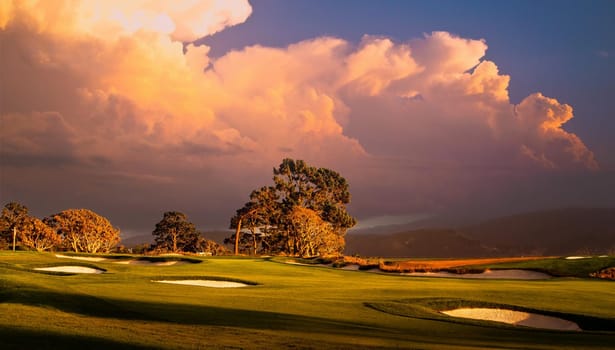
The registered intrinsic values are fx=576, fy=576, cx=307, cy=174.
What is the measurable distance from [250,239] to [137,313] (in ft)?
234

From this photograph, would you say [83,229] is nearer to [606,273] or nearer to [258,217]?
[258,217]

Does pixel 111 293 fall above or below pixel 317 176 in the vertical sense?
below

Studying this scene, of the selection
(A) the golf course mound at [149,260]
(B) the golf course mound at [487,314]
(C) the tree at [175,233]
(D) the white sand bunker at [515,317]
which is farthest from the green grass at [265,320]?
(C) the tree at [175,233]

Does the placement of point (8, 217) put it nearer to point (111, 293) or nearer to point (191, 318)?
point (111, 293)

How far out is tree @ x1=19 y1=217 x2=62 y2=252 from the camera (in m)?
68.5

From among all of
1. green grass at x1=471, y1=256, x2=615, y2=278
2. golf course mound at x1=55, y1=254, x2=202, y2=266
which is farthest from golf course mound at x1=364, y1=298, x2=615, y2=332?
golf course mound at x1=55, y1=254, x2=202, y2=266

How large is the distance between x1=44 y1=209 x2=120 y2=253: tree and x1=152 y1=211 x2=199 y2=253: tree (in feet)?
43.9

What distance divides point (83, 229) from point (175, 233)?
17.1 metres

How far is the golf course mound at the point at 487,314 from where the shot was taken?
15250 millimetres

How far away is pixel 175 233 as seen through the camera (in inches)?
3278

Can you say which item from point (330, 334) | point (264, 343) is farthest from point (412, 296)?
point (264, 343)

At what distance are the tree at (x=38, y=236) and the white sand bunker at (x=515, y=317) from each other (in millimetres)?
61314

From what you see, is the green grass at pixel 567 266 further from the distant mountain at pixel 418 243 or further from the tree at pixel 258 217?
Result: the distant mountain at pixel 418 243

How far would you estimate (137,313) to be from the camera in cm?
1387
